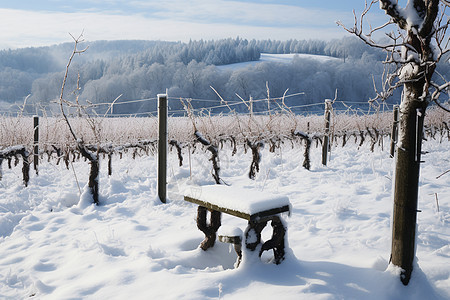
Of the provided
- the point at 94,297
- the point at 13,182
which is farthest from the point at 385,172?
the point at 13,182

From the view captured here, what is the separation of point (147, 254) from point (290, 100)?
70.9m

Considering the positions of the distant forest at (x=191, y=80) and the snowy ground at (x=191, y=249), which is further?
the distant forest at (x=191, y=80)

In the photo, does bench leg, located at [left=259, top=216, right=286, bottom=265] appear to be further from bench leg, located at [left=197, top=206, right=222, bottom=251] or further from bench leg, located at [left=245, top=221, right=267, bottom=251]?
bench leg, located at [left=197, top=206, right=222, bottom=251]

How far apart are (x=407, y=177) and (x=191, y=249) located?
2.09 m

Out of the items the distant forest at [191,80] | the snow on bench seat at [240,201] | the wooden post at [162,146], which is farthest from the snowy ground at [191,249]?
the distant forest at [191,80]

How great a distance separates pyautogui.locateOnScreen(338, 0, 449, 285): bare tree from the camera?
7.79 ft

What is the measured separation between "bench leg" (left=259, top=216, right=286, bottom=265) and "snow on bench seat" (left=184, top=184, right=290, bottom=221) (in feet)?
0.34

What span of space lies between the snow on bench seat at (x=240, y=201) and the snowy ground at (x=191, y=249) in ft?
1.27

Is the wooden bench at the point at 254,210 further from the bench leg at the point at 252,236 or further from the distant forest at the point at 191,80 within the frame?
the distant forest at the point at 191,80

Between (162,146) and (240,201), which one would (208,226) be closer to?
(240,201)

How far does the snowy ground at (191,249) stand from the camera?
2.59m

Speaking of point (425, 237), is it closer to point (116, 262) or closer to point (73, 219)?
point (116, 262)

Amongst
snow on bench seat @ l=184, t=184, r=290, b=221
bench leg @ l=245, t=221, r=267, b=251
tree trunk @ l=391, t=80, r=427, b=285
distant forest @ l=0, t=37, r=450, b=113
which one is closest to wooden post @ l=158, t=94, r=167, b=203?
snow on bench seat @ l=184, t=184, r=290, b=221

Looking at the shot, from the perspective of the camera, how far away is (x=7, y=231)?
4.34 m
